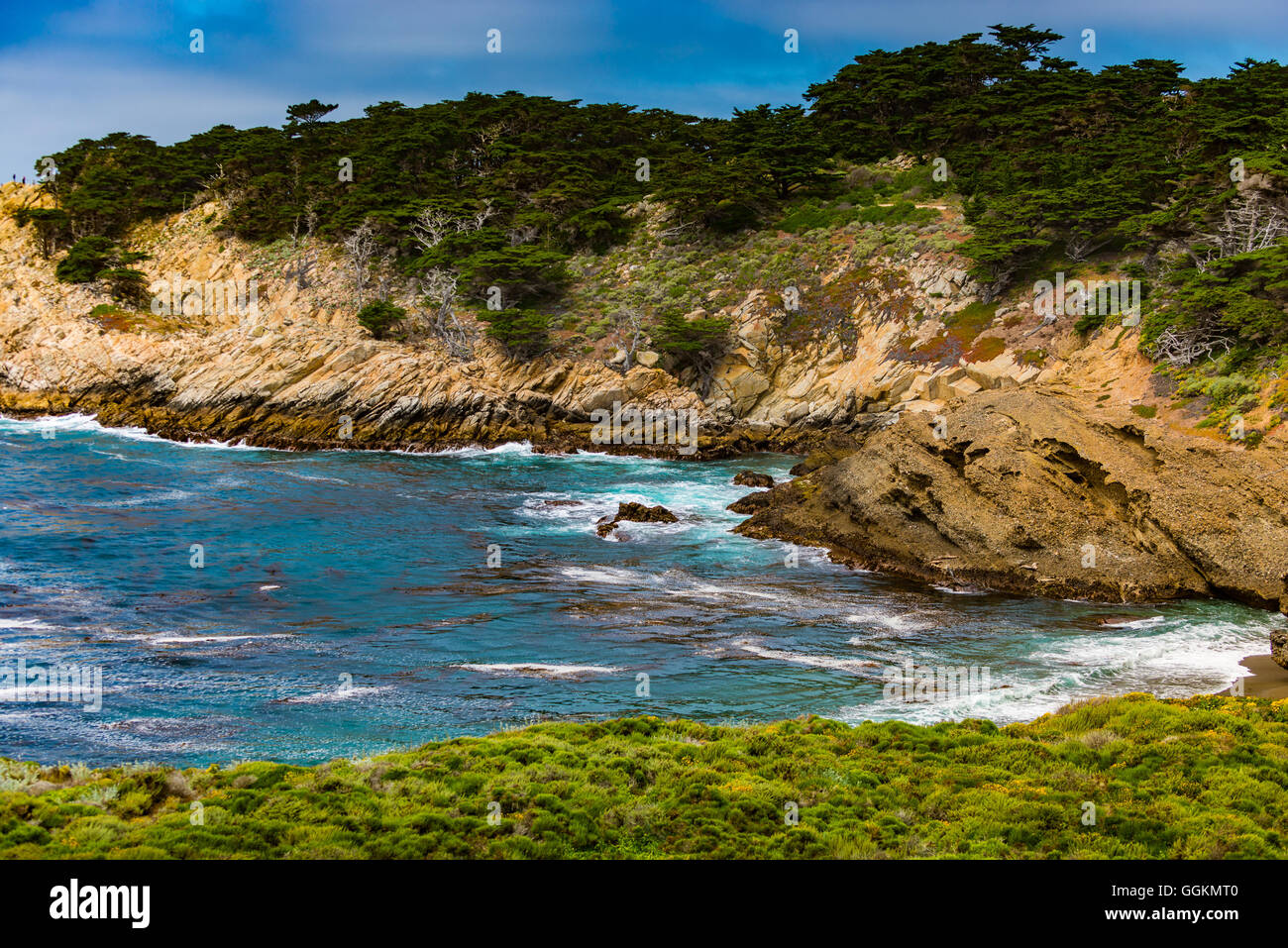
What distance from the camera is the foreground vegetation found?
9000 mm

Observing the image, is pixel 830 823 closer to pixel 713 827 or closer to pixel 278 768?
pixel 713 827

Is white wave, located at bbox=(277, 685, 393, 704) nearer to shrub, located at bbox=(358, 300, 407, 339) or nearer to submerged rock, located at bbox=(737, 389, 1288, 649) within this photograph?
submerged rock, located at bbox=(737, 389, 1288, 649)

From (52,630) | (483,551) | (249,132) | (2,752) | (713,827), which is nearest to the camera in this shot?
(713,827)

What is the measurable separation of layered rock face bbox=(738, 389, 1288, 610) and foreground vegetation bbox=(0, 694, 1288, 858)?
11.2 m

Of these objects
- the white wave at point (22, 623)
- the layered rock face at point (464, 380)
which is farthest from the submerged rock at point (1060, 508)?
the white wave at point (22, 623)

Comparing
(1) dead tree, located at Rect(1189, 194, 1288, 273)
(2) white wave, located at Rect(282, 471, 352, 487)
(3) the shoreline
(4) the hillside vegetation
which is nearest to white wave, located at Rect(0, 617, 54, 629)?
(2) white wave, located at Rect(282, 471, 352, 487)

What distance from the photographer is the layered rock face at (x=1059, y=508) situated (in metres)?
23.2

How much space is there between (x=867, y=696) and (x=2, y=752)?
A: 44.9ft

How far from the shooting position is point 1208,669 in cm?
1748

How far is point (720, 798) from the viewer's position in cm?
1033

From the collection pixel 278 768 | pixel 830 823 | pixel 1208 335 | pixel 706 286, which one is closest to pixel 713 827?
pixel 830 823

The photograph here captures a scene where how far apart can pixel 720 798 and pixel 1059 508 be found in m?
18.4

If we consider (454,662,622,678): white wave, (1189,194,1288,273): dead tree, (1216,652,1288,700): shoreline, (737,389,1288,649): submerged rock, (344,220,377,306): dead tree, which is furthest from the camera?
(344,220,377,306): dead tree

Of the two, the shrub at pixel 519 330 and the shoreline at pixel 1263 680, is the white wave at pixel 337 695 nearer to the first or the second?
the shoreline at pixel 1263 680
